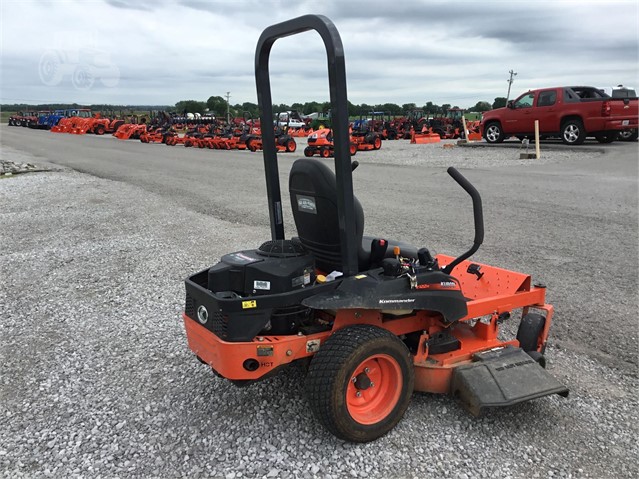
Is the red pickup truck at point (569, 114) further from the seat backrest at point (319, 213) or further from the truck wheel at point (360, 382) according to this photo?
the truck wheel at point (360, 382)

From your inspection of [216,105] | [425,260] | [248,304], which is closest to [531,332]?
[425,260]

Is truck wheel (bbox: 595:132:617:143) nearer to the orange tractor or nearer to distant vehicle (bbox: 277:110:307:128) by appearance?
the orange tractor

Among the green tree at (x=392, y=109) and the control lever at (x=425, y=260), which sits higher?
the green tree at (x=392, y=109)

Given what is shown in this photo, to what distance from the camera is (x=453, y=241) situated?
7.00 metres

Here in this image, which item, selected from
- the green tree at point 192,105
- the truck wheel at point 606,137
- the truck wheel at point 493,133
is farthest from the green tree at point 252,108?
the green tree at point 192,105

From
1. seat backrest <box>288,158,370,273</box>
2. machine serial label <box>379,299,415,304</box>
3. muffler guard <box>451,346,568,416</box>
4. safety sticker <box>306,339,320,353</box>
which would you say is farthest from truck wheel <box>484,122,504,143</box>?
safety sticker <box>306,339,320,353</box>

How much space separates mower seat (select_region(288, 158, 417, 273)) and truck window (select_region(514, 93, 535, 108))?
58.0 ft

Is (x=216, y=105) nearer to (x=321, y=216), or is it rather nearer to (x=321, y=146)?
(x=321, y=146)

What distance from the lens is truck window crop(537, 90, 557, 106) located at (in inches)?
713

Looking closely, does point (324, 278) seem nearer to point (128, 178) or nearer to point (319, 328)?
point (319, 328)

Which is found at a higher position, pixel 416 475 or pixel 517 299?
pixel 517 299

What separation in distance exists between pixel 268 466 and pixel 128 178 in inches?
497

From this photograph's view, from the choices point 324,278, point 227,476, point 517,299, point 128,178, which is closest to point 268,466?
point 227,476

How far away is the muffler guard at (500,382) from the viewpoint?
117 inches
